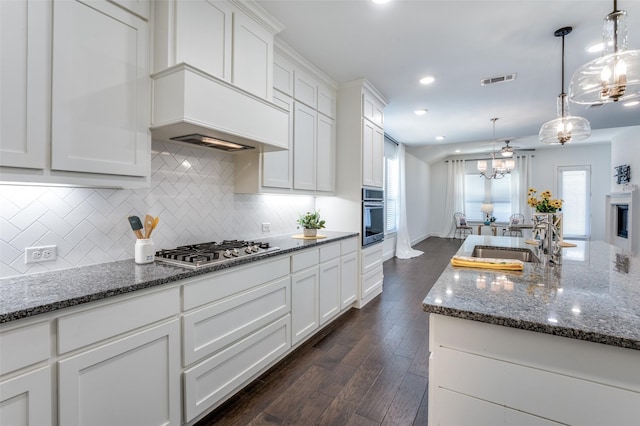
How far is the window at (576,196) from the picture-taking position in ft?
27.3

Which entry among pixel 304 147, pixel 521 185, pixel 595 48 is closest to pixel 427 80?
pixel 595 48

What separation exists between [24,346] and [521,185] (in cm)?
1088

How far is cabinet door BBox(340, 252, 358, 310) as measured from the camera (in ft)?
10.6

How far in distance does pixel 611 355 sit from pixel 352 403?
4.78 feet

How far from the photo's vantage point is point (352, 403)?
1913mm

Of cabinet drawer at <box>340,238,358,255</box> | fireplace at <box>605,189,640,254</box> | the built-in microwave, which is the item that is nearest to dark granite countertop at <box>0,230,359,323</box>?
Result: cabinet drawer at <box>340,238,358,255</box>

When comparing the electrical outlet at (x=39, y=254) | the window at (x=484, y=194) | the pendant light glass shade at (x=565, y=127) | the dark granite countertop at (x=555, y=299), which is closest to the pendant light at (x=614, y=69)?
the pendant light glass shade at (x=565, y=127)

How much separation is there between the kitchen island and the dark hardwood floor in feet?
2.81

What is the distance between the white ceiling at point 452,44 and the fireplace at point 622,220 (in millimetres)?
2521

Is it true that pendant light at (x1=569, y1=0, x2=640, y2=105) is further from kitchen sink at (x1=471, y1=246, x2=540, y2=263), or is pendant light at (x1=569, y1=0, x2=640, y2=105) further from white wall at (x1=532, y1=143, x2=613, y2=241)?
white wall at (x1=532, y1=143, x2=613, y2=241)

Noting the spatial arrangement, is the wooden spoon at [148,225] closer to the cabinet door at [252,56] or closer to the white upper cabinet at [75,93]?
the white upper cabinet at [75,93]

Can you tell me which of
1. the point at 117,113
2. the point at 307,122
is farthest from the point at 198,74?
the point at 307,122

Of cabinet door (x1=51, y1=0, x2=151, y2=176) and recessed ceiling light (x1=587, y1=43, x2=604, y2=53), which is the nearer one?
cabinet door (x1=51, y1=0, x2=151, y2=176)

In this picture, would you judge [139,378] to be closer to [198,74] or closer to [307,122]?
[198,74]
